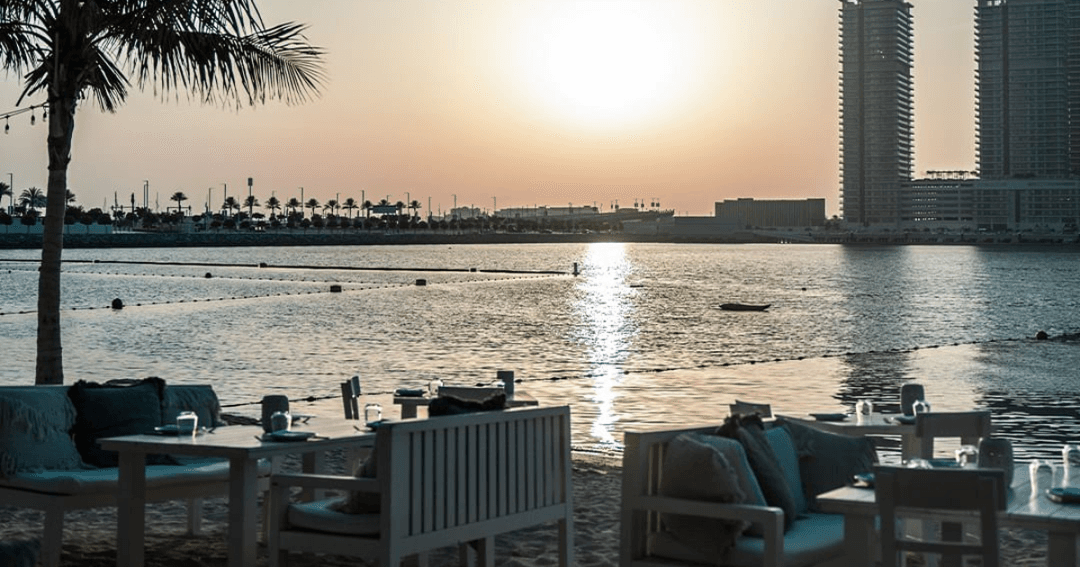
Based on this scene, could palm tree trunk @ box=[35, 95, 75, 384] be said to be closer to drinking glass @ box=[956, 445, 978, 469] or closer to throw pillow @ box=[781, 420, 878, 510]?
throw pillow @ box=[781, 420, 878, 510]

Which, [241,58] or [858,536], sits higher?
[241,58]

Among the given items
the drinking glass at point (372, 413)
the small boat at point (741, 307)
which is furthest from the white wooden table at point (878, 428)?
the small boat at point (741, 307)

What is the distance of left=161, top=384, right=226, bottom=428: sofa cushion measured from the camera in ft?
26.2

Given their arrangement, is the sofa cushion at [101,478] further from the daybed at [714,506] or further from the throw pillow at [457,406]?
the daybed at [714,506]

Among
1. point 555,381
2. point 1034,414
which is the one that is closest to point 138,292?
point 555,381

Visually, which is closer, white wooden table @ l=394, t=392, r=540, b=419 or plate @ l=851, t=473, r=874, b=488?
plate @ l=851, t=473, r=874, b=488

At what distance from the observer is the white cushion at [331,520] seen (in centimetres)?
588

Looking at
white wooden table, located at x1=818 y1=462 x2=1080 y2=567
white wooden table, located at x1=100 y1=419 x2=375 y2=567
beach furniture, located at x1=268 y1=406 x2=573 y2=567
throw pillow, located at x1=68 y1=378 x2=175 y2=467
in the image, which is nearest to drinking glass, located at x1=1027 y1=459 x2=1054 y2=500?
white wooden table, located at x1=818 y1=462 x2=1080 y2=567

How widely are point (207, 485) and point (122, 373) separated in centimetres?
1768

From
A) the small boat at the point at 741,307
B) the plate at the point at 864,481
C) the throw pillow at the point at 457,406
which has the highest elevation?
the throw pillow at the point at 457,406

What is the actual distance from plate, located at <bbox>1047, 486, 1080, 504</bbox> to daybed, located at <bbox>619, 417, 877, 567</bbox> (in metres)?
1.00

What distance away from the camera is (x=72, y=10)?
35.2 feet

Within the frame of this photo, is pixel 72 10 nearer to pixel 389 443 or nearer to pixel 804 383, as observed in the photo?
Result: pixel 389 443

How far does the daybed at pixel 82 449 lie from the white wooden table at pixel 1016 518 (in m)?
3.62
